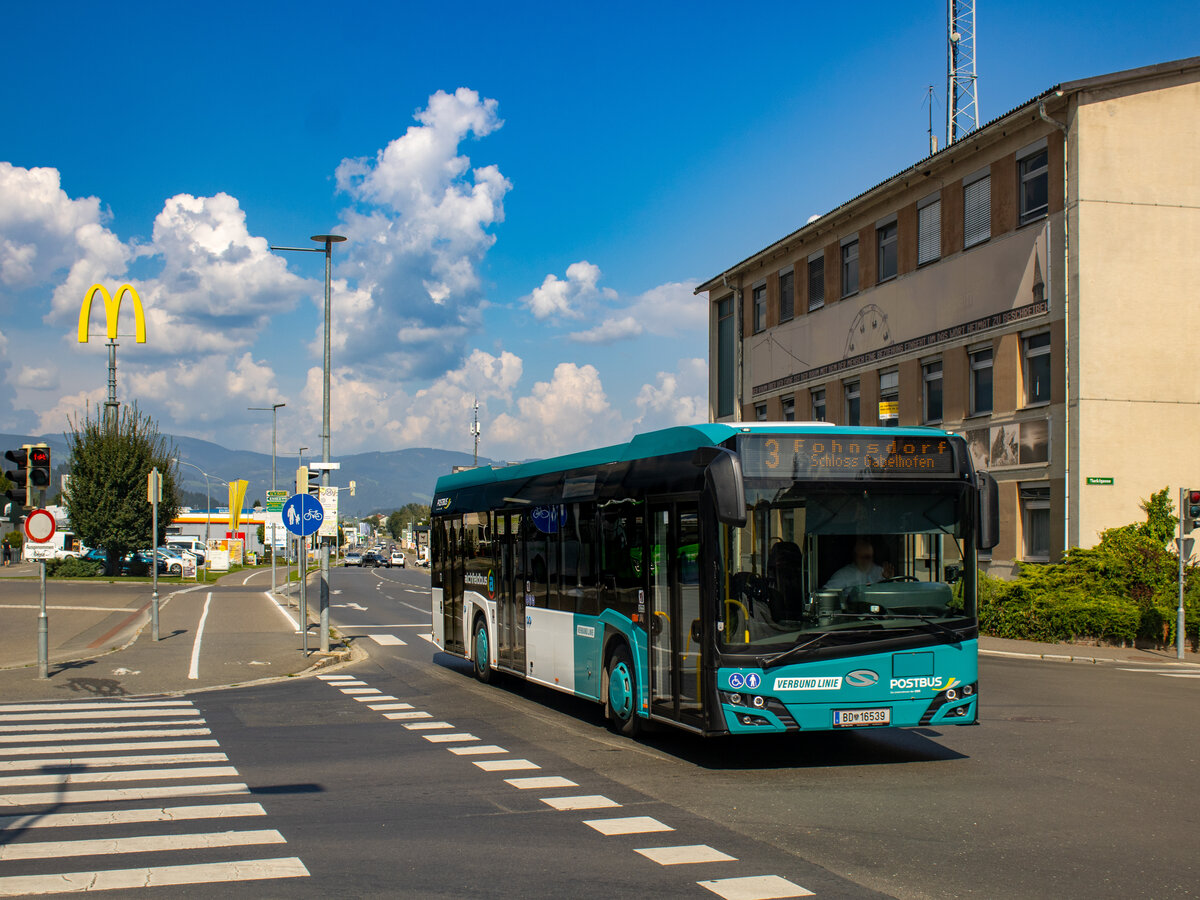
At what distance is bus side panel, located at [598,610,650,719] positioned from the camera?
1130 cm

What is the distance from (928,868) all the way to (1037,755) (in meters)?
4.51

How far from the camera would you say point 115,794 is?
915 cm

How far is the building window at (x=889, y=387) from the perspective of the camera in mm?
33344

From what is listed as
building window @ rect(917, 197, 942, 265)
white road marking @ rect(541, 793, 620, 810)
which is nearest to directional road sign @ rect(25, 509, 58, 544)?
white road marking @ rect(541, 793, 620, 810)

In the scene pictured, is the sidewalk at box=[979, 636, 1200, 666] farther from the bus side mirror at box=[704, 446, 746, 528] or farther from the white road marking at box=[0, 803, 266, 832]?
the white road marking at box=[0, 803, 266, 832]

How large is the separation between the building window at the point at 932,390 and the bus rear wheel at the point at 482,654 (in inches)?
700

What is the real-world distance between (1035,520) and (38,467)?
20.6 metres

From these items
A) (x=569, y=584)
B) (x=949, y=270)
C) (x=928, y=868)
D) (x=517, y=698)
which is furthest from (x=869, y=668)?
(x=949, y=270)

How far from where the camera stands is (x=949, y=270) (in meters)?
30.6

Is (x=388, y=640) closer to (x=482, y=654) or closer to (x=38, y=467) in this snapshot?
(x=482, y=654)

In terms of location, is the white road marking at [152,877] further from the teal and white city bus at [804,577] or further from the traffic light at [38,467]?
the traffic light at [38,467]

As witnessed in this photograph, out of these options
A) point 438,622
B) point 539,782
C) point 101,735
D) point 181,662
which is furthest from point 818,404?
point 539,782

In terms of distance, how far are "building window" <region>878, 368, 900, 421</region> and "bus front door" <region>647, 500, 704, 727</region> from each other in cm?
2309

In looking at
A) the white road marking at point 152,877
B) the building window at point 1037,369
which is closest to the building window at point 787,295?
the building window at point 1037,369
